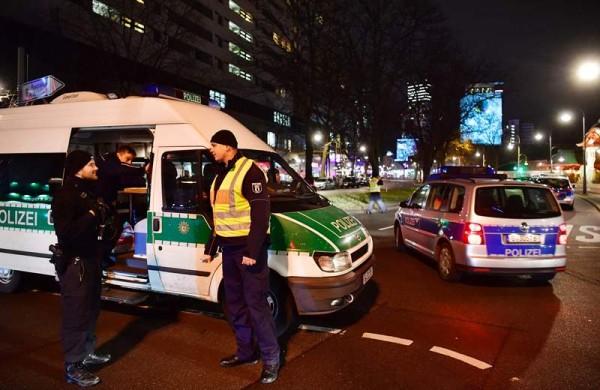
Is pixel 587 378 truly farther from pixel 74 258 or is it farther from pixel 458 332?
pixel 74 258

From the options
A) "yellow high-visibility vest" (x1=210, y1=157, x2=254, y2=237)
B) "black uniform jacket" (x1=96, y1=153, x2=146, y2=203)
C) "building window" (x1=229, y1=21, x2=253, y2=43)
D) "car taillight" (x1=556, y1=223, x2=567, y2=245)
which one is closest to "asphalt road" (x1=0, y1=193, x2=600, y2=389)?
"car taillight" (x1=556, y1=223, x2=567, y2=245)

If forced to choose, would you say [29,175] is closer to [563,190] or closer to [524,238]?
[524,238]

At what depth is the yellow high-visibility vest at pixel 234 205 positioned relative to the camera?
13.7 feet

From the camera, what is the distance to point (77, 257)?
14.0 ft

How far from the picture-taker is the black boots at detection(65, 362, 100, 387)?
166 inches

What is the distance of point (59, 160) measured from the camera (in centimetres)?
659

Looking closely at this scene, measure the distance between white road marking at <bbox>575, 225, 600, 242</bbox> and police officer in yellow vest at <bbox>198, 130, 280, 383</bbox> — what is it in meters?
11.6

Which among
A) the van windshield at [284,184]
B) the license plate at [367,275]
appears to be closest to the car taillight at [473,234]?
the license plate at [367,275]

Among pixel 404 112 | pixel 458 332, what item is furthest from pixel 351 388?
pixel 404 112

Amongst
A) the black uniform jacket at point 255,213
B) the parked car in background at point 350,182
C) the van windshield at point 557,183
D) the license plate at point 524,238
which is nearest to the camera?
the black uniform jacket at point 255,213

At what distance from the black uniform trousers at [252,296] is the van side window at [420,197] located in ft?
18.6

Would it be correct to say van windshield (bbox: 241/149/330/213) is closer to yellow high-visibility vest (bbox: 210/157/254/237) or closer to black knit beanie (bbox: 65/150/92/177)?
yellow high-visibility vest (bbox: 210/157/254/237)

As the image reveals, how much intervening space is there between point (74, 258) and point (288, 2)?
26.2 metres

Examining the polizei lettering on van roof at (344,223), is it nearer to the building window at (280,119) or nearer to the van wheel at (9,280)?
the van wheel at (9,280)
